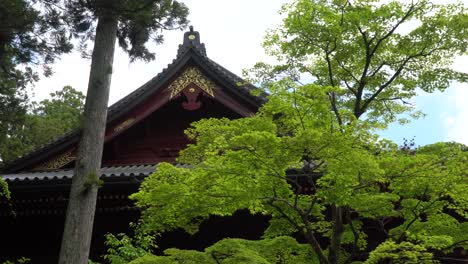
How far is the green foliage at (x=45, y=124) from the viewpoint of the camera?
26.4 metres

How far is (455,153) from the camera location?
4.86 metres

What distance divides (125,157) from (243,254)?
6741 millimetres

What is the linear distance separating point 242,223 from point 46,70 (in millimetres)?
4067

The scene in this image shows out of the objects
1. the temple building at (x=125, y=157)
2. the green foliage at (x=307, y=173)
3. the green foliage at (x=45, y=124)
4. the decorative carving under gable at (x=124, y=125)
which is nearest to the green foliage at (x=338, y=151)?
the green foliage at (x=307, y=173)

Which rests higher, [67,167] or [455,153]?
[67,167]

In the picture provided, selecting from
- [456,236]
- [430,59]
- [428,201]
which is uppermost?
[430,59]

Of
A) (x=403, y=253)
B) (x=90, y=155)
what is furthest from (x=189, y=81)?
(x=403, y=253)

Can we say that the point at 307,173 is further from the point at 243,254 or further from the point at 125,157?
the point at 125,157

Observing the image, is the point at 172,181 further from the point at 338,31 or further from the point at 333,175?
the point at 338,31

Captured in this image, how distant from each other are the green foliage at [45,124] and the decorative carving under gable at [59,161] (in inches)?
509

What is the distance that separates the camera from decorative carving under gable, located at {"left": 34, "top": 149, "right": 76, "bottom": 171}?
32.1 feet

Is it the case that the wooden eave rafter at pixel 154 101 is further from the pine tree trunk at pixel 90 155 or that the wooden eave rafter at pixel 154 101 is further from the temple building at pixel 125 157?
the pine tree trunk at pixel 90 155

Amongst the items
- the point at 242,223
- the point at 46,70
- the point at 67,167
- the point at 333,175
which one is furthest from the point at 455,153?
the point at 67,167

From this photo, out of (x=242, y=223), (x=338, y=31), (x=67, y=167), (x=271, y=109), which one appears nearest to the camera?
(x=271, y=109)
